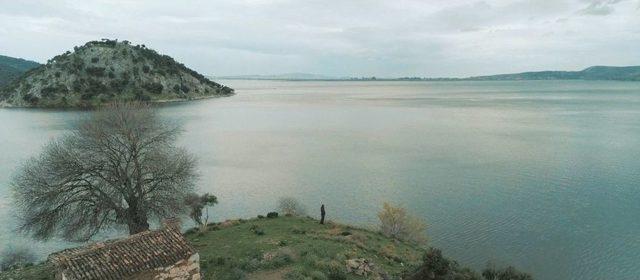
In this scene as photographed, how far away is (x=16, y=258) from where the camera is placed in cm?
3497

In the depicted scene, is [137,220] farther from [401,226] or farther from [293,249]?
[401,226]

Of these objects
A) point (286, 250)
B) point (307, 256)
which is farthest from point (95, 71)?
point (307, 256)

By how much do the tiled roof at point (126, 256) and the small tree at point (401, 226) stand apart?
21.4 metres

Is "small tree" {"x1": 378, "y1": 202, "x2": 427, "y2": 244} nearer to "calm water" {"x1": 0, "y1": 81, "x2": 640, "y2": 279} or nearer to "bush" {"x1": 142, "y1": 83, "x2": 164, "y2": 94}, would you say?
"calm water" {"x1": 0, "y1": 81, "x2": 640, "y2": 279}

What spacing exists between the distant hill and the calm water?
169 ft

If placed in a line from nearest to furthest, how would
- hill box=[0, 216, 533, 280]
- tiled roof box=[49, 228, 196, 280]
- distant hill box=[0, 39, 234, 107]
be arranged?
tiled roof box=[49, 228, 196, 280] < hill box=[0, 216, 533, 280] < distant hill box=[0, 39, 234, 107]

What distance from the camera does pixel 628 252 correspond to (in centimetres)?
3869

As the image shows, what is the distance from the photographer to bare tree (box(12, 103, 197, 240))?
105ft

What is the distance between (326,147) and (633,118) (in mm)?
99977

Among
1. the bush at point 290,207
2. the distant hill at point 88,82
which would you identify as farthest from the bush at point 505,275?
the distant hill at point 88,82

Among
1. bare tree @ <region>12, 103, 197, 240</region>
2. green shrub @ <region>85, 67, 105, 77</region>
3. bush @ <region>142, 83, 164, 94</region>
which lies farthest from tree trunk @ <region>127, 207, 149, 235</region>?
green shrub @ <region>85, 67, 105, 77</region>

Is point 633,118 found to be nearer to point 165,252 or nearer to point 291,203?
point 291,203

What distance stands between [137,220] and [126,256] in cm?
1365

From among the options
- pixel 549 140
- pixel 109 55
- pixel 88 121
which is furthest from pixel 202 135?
pixel 109 55
